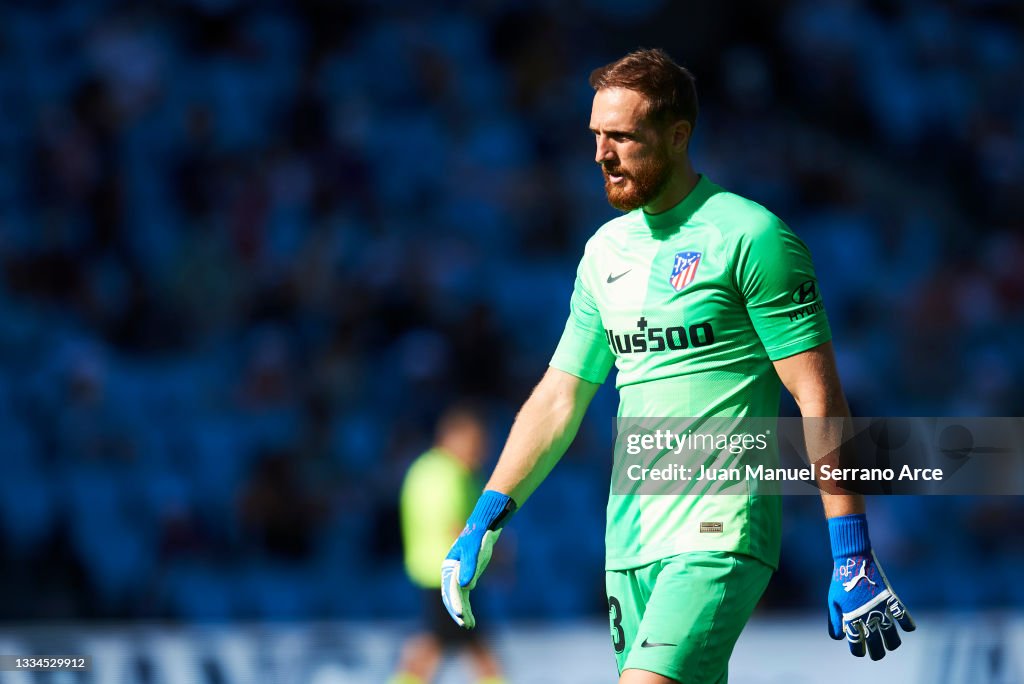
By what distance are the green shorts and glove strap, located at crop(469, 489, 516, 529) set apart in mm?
436

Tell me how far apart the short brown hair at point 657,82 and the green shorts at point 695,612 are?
1166 mm

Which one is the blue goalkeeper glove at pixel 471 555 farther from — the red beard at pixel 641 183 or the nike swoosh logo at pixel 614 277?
the red beard at pixel 641 183

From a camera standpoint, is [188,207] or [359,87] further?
[359,87]

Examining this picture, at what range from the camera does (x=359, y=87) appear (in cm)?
1270

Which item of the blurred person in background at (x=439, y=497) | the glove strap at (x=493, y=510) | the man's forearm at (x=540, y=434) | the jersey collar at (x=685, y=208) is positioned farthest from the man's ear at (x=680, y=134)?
the blurred person in background at (x=439, y=497)

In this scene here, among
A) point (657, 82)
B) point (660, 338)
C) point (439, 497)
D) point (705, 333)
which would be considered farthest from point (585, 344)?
point (439, 497)

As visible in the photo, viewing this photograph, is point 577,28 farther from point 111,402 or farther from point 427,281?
point 111,402

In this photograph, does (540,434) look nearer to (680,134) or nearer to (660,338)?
(660,338)

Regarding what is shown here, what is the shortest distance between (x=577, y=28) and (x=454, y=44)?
4.17 feet

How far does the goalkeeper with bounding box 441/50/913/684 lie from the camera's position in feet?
11.5

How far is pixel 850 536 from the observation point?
348 centimetres

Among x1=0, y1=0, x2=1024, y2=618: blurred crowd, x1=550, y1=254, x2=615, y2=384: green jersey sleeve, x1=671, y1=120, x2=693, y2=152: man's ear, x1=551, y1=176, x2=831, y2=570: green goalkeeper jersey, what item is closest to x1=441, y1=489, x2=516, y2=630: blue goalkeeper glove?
x1=551, y1=176, x2=831, y2=570: green goalkeeper jersey

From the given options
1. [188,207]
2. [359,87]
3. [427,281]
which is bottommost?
[427,281]

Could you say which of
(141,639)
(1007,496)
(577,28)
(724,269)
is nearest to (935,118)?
(577,28)
